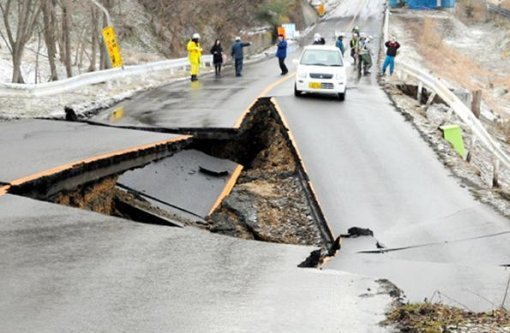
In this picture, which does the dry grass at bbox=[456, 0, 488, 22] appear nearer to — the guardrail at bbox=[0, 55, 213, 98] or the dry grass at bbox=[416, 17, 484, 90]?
the dry grass at bbox=[416, 17, 484, 90]

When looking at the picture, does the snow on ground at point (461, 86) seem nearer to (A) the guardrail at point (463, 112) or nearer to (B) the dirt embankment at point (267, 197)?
(A) the guardrail at point (463, 112)

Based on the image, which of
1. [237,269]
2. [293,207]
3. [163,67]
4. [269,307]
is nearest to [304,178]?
[293,207]

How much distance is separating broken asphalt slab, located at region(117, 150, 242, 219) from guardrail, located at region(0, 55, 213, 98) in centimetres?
568

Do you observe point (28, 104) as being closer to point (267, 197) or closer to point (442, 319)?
point (267, 197)

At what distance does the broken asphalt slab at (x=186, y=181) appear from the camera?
36.1 feet

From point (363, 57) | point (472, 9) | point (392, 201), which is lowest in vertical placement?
point (392, 201)

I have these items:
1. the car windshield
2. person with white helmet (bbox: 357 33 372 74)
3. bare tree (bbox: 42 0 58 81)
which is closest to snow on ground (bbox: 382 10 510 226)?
person with white helmet (bbox: 357 33 372 74)

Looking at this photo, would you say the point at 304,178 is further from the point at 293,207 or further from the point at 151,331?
the point at 151,331

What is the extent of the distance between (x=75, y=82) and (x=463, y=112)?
11196 millimetres

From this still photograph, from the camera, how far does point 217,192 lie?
1224 cm

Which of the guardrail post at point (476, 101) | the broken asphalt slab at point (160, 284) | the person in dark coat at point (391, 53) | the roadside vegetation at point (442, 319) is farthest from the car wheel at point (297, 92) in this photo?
the roadside vegetation at point (442, 319)

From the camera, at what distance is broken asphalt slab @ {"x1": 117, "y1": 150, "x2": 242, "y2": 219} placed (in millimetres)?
11000

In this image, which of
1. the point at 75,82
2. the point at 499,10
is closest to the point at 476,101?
the point at 75,82

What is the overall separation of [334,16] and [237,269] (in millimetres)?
61013
